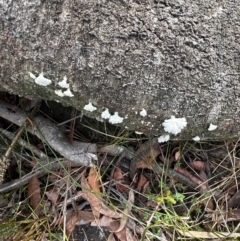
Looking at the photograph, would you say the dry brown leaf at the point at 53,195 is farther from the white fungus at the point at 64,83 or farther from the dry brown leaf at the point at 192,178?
the white fungus at the point at 64,83

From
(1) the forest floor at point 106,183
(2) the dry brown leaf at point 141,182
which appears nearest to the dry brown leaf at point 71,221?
(1) the forest floor at point 106,183

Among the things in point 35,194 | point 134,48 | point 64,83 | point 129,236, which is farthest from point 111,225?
point 134,48

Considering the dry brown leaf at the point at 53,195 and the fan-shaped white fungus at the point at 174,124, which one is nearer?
the fan-shaped white fungus at the point at 174,124

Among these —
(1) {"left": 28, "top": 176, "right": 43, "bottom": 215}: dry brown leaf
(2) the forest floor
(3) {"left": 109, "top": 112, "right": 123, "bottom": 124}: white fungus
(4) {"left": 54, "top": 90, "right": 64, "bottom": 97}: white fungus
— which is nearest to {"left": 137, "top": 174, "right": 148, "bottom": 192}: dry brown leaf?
(2) the forest floor

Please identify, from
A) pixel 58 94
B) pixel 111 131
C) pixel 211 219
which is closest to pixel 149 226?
pixel 211 219

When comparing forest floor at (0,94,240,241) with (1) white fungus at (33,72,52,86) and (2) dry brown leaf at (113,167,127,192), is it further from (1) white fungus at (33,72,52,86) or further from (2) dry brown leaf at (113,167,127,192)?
(1) white fungus at (33,72,52,86)

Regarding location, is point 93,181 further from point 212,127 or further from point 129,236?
point 212,127

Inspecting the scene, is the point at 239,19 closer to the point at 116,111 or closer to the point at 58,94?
the point at 116,111
